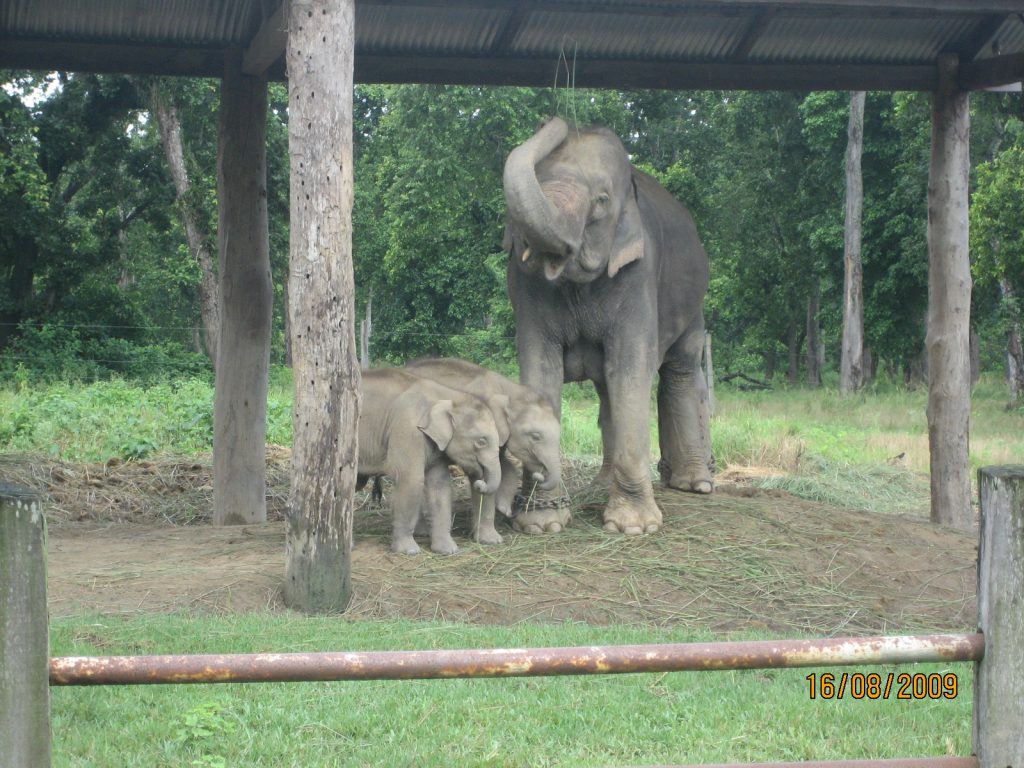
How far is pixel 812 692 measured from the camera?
5.58 m

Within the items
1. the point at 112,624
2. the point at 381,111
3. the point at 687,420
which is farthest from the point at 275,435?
the point at 381,111

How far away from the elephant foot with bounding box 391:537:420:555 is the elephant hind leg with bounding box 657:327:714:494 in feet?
10.4

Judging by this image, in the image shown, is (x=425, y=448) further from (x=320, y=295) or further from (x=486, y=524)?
(x=320, y=295)

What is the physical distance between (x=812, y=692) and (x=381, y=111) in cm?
3566

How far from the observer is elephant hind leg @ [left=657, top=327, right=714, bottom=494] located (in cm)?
1081

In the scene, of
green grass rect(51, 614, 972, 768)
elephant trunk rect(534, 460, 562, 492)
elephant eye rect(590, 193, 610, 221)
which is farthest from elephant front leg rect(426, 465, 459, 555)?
green grass rect(51, 614, 972, 768)

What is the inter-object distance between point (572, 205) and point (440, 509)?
7.40ft

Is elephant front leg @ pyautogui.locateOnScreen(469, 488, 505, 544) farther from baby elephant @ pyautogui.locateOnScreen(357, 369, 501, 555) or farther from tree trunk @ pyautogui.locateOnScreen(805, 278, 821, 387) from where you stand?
tree trunk @ pyautogui.locateOnScreen(805, 278, 821, 387)

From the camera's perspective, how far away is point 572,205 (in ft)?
27.8

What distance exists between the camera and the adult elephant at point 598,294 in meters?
8.59

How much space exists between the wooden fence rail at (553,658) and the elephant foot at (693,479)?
738 centimetres

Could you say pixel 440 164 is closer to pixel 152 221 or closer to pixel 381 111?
pixel 152 221

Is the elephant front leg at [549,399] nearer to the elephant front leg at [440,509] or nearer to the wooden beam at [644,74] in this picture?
the elephant front leg at [440,509]
